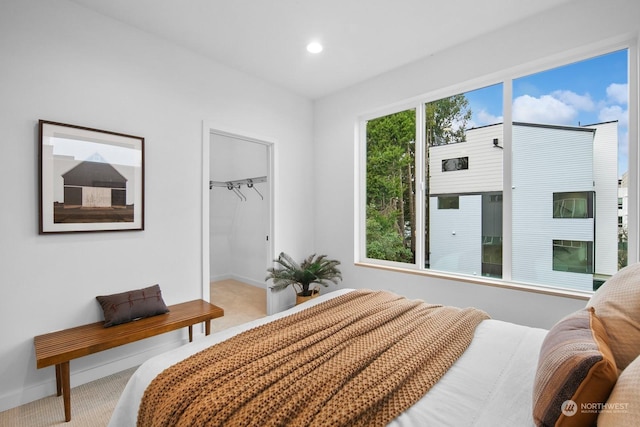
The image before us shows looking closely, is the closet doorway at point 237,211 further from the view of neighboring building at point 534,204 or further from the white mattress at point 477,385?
the white mattress at point 477,385

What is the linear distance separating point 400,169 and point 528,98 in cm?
128

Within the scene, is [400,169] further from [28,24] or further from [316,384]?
[28,24]

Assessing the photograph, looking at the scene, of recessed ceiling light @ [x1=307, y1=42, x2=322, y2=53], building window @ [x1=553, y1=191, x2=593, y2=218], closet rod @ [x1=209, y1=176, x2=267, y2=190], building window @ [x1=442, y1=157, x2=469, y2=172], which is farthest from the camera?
closet rod @ [x1=209, y1=176, x2=267, y2=190]

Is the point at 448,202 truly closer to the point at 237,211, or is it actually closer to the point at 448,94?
the point at 448,94

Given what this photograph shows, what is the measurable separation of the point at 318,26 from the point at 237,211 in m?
3.34

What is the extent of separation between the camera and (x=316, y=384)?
1.05 metres

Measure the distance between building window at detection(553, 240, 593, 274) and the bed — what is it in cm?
117

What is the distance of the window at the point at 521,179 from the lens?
7.38ft

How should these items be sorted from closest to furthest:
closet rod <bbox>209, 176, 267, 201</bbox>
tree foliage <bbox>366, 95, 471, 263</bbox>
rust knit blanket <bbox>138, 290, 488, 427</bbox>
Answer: rust knit blanket <bbox>138, 290, 488, 427</bbox> < tree foliage <bbox>366, 95, 471, 263</bbox> < closet rod <bbox>209, 176, 267, 201</bbox>

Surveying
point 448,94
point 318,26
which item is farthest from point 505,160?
point 318,26

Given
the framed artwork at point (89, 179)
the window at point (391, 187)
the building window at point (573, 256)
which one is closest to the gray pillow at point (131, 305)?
the framed artwork at point (89, 179)

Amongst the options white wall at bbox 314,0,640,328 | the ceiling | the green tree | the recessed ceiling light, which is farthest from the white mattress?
the recessed ceiling light

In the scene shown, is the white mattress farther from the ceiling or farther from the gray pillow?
the ceiling

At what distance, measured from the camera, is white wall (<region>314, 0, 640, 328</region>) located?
2.21 meters
